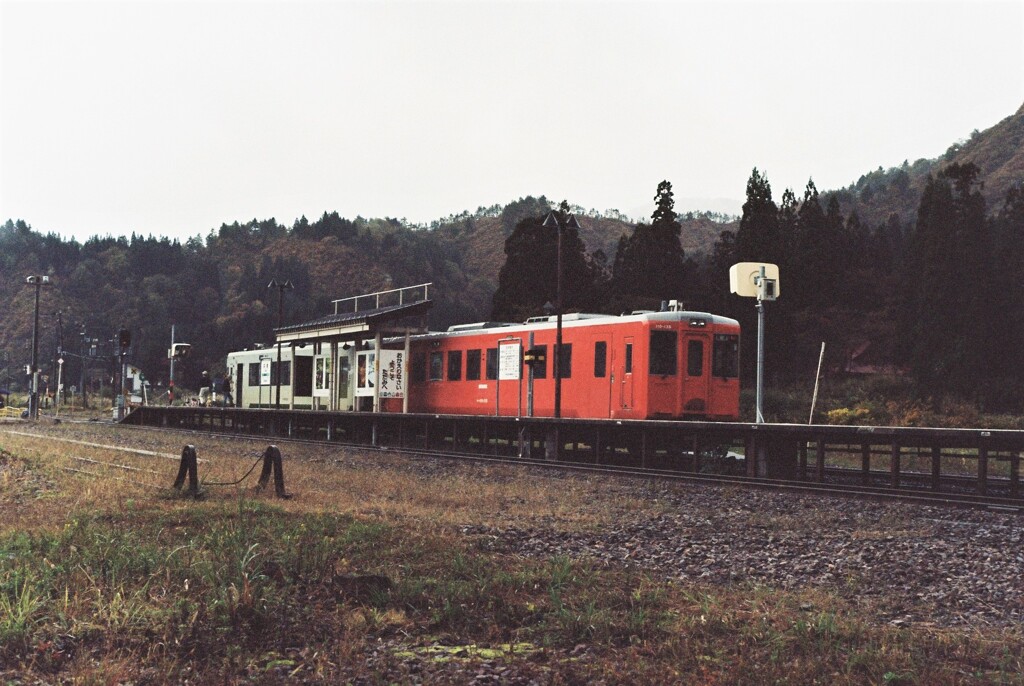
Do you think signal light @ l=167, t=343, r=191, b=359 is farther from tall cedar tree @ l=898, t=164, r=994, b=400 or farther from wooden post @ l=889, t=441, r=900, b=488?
wooden post @ l=889, t=441, r=900, b=488

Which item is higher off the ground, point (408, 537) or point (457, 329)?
point (457, 329)

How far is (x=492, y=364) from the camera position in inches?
987

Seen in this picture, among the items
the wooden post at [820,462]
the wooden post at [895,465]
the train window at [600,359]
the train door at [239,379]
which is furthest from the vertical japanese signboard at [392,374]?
the wooden post at [895,465]

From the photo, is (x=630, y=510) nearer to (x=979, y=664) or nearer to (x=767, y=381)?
(x=979, y=664)

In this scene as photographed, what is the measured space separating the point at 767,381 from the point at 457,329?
34.2 meters

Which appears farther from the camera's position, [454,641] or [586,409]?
[586,409]

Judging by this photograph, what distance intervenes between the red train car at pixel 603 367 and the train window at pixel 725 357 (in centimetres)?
2

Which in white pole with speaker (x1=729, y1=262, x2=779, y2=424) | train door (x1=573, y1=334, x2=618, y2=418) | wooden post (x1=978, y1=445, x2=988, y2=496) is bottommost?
wooden post (x1=978, y1=445, x2=988, y2=496)

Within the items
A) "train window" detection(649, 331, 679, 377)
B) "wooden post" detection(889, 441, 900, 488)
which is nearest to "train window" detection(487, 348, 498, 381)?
"train window" detection(649, 331, 679, 377)

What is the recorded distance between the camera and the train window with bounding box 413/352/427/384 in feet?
90.7

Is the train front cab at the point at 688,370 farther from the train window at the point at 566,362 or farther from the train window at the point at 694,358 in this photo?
the train window at the point at 566,362

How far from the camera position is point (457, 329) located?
27172 millimetres

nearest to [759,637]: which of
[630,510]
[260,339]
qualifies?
[630,510]

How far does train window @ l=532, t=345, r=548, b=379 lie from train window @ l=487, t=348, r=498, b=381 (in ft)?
4.78
